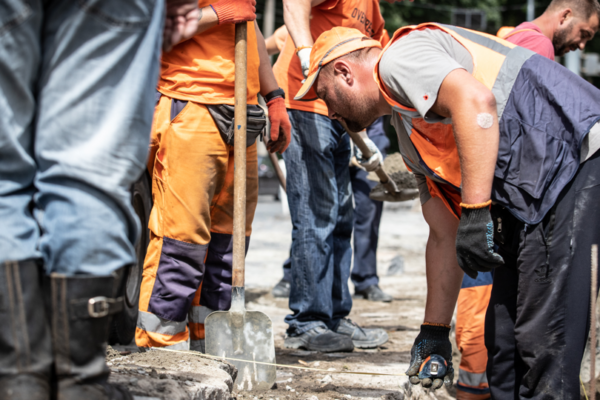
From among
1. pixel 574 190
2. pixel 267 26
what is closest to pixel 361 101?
pixel 574 190

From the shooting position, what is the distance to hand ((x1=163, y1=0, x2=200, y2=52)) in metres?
1.52

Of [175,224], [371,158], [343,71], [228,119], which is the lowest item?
[371,158]

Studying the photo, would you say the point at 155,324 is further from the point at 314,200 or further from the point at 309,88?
the point at 314,200

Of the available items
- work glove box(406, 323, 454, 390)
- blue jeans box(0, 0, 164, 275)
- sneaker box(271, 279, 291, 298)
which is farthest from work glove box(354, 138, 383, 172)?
blue jeans box(0, 0, 164, 275)

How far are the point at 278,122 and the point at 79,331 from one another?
6.03 ft

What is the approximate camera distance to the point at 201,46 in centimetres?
247

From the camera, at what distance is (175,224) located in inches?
93.0

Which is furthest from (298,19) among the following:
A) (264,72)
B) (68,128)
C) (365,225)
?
(365,225)

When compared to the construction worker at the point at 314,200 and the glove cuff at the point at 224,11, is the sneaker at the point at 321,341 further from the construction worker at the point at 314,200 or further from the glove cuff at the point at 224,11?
the glove cuff at the point at 224,11

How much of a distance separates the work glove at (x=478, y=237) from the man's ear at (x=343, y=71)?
0.72m

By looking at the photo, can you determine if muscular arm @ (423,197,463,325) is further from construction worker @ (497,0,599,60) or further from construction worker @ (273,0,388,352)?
construction worker @ (497,0,599,60)

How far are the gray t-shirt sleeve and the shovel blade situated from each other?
1130mm

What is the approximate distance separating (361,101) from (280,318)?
2.22 m

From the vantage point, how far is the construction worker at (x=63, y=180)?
1.20 m
